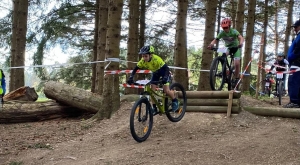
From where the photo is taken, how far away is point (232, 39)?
305 inches

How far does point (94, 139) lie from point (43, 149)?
3.49 ft

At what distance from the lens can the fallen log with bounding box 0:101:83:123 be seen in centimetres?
918

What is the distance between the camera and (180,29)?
32.7 ft

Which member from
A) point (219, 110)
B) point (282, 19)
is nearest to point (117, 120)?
point (219, 110)

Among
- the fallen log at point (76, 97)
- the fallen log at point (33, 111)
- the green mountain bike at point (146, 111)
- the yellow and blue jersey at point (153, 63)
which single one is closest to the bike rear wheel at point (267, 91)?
the fallen log at point (76, 97)

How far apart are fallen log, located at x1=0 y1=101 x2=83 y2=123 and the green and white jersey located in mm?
5176

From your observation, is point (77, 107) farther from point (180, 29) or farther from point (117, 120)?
point (180, 29)

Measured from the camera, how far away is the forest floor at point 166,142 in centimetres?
523

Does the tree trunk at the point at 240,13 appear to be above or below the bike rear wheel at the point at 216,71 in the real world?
above

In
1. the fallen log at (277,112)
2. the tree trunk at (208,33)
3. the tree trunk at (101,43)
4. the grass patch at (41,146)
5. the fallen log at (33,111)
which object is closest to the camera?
the grass patch at (41,146)

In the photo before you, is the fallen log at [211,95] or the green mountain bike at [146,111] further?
the fallen log at [211,95]

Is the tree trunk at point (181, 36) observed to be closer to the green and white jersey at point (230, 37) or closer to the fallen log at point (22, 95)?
the green and white jersey at point (230, 37)

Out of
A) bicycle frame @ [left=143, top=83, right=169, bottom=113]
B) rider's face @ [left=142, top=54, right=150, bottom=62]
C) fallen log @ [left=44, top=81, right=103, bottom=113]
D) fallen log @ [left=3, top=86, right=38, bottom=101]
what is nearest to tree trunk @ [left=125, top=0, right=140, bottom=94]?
fallen log @ [left=44, top=81, right=103, bottom=113]

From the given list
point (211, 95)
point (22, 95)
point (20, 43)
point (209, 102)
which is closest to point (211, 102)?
point (209, 102)
